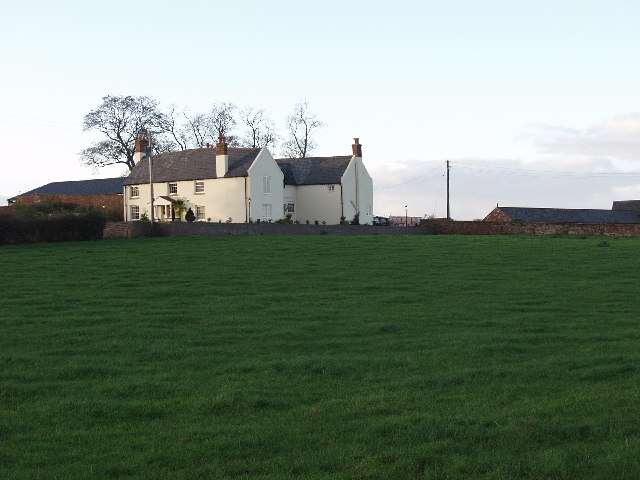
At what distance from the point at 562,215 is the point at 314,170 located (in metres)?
33.5

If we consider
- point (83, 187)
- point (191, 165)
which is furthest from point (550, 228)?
point (83, 187)

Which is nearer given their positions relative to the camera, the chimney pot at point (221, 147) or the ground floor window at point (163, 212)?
the chimney pot at point (221, 147)

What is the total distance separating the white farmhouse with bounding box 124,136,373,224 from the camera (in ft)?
200

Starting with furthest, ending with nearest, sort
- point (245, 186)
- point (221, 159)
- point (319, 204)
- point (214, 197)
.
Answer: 1. point (319, 204)
2. point (214, 197)
3. point (221, 159)
4. point (245, 186)

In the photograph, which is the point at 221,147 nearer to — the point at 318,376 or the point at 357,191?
the point at 357,191

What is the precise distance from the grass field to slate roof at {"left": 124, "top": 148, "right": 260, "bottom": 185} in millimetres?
37427

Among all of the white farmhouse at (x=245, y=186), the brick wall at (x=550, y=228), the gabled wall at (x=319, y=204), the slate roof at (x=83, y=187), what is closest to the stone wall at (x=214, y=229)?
the brick wall at (x=550, y=228)

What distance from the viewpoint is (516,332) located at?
14.8 m

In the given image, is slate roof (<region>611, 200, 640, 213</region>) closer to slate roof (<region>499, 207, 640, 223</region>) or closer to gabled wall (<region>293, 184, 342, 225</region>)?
slate roof (<region>499, 207, 640, 223</region>)

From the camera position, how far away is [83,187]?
3324 inches

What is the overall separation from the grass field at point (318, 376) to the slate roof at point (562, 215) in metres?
59.4

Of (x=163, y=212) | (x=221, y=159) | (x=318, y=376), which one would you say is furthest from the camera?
(x=163, y=212)

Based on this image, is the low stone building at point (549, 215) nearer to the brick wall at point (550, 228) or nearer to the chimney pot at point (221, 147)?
the brick wall at point (550, 228)

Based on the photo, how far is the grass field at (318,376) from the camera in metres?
7.36
